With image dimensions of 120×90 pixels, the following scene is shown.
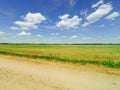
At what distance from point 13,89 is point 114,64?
33.6 ft

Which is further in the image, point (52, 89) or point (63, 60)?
point (63, 60)

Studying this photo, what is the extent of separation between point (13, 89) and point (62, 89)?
→ 259cm

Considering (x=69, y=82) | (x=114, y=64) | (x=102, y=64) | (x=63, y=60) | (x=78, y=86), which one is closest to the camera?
(x=78, y=86)

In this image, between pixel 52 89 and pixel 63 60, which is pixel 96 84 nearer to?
pixel 52 89

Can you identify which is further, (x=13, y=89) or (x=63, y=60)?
(x=63, y=60)

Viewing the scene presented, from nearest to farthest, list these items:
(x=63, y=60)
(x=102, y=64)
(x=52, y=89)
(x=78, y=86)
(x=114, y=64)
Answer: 1. (x=52, y=89)
2. (x=78, y=86)
3. (x=114, y=64)
4. (x=102, y=64)
5. (x=63, y=60)

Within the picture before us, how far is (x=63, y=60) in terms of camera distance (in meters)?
17.5

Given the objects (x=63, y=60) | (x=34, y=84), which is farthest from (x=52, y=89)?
(x=63, y=60)

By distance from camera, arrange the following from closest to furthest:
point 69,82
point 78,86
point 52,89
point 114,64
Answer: point 52,89 < point 78,86 < point 69,82 < point 114,64

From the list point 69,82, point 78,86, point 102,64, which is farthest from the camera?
point 102,64

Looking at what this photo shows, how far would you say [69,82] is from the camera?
8.31 m

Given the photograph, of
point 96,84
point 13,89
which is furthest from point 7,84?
point 96,84

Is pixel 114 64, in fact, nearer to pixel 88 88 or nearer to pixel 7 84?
pixel 88 88

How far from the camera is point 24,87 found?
23.9ft
